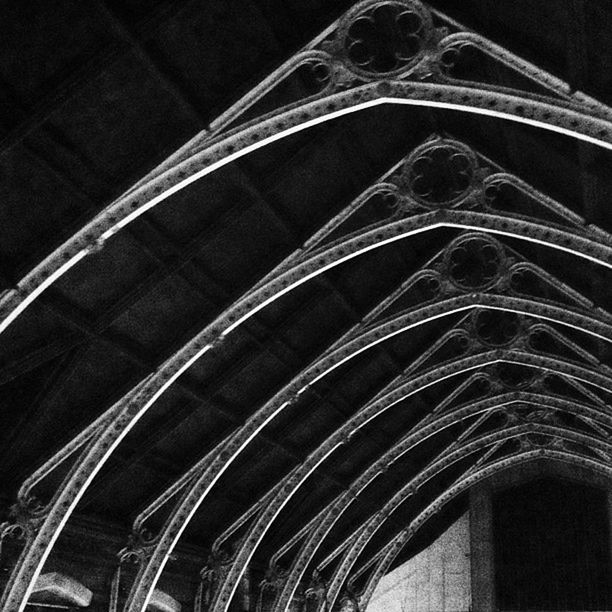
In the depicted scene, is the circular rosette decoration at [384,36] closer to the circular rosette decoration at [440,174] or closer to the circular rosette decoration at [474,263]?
the circular rosette decoration at [440,174]

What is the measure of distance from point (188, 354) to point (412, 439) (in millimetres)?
11212

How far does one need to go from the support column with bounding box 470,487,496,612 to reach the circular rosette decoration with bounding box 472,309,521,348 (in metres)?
13.4

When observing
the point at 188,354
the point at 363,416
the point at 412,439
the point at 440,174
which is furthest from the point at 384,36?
the point at 412,439

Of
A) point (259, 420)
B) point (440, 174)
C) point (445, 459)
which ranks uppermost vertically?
point (440, 174)

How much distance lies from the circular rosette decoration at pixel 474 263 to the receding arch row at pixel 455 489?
47.4 feet

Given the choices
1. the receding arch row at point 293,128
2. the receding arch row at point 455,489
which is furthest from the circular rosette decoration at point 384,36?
the receding arch row at point 455,489

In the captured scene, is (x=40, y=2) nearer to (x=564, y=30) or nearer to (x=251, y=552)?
(x=564, y=30)

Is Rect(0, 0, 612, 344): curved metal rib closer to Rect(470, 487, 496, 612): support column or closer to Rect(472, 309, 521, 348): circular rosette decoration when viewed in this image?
Rect(472, 309, 521, 348): circular rosette decoration

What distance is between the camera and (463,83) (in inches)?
496

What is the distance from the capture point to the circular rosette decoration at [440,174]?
16.7 metres

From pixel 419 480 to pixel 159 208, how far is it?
58.9 ft

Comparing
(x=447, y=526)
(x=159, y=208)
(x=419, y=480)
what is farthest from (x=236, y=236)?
(x=447, y=526)

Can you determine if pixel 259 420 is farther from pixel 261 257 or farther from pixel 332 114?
pixel 332 114

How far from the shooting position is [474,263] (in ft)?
70.6
